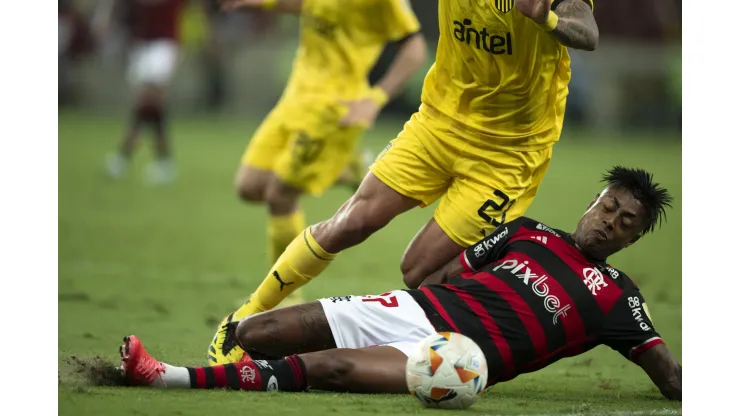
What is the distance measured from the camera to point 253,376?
4.38 meters

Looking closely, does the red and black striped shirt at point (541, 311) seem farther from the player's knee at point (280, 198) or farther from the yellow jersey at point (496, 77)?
the player's knee at point (280, 198)

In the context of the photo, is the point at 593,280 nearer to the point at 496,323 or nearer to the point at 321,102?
the point at 496,323

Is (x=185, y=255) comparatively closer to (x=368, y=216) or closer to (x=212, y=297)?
(x=212, y=297)

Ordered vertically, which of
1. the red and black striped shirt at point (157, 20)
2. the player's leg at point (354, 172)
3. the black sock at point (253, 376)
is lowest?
the black sock at point (253, 376)

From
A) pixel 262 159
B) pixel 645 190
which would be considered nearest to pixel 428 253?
pixel 645 190

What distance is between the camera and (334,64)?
24.4 feet

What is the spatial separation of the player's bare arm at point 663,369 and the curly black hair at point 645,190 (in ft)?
1.61

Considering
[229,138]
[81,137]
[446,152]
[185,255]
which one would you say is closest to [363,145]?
[229,138]

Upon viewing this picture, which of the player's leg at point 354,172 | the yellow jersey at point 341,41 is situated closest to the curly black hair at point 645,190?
the yellow jersey at point 341,41

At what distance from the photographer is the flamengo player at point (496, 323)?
4.38 metres

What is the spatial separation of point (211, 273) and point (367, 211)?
10.4ft

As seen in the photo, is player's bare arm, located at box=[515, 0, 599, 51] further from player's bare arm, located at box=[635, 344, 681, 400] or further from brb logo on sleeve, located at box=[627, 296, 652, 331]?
player's bare arm, located at box=[635, 344, 681, 400]

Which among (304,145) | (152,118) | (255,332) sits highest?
(152,118)

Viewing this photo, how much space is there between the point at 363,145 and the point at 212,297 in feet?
30.8
